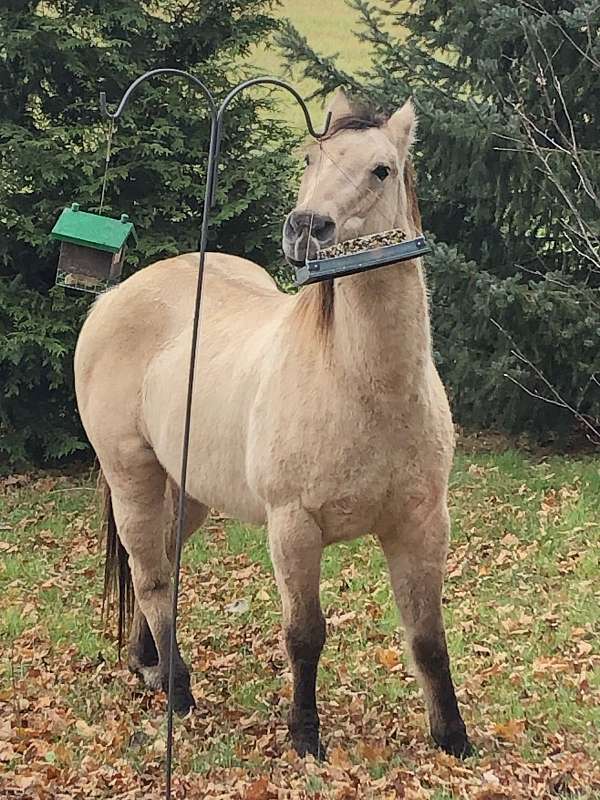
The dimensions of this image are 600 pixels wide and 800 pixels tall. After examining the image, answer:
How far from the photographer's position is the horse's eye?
331 cm

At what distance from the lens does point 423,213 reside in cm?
910

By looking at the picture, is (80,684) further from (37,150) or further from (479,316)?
(37,150)

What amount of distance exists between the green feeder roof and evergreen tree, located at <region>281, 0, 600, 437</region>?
3.92 metres

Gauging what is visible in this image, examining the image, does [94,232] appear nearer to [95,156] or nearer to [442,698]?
[442,698]

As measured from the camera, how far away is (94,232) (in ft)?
13.5

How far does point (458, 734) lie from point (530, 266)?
563 centimetres

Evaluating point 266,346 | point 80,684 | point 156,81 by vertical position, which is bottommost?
point 80,684

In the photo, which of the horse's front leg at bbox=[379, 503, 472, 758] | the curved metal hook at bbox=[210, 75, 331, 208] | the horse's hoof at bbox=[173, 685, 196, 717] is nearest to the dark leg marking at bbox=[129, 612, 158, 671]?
the horse's hoof at bbox=[173, 685, 196, 717]

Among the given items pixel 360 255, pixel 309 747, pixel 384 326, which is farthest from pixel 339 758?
pixel 360 255

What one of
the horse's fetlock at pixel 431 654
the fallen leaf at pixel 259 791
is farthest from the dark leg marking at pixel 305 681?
the horse's fetlock at pixel 431 654

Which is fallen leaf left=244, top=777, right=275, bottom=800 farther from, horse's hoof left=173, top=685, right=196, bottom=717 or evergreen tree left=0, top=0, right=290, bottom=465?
evergreen tree left=0, top=0, right=290, bottom=465

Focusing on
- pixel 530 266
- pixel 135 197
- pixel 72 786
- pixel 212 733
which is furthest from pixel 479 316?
pixel 72 786

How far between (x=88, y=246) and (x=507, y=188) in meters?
5.01

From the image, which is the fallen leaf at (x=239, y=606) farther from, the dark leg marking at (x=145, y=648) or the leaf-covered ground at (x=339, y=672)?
the dark leg marking at (x=145, y=648)
